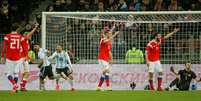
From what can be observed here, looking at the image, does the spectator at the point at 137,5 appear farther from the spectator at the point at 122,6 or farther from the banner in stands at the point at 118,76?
the banner in stands at the point at 118,76

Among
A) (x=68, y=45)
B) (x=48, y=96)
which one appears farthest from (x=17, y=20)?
(x=48, y=96)

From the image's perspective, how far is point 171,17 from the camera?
2409 cm

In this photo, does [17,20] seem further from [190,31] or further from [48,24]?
[190,31]

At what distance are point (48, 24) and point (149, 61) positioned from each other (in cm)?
384

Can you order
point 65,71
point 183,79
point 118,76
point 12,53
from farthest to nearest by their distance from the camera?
point 118,76, point 65,71, point 183,79, point 12,53

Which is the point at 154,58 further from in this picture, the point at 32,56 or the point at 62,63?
the point at 32,56

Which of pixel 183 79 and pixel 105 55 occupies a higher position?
pixel 105 55

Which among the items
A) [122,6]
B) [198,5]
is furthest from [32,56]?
[198,5]

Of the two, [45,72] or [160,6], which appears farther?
[160,6]

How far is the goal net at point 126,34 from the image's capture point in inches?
940

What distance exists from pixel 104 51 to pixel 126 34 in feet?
7.14

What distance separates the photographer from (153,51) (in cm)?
2288

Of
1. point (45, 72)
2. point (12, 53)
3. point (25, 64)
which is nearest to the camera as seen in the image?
point (12, 53)

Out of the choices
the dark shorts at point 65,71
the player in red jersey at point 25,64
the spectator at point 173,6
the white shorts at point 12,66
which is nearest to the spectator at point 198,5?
the spectator at point 173,6
